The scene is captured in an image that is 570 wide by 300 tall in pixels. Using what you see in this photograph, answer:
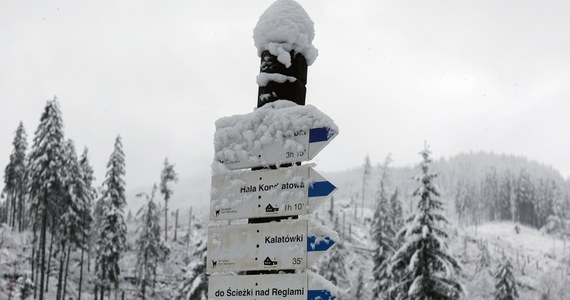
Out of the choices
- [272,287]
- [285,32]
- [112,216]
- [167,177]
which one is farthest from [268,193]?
[167,177]

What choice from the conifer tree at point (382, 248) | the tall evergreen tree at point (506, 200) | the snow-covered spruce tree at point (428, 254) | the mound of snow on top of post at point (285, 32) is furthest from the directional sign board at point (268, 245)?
the tall evergreen tree at point (506, 200)

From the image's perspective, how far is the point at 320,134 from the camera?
13.7 feet

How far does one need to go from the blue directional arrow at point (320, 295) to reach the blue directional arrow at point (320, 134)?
109cm

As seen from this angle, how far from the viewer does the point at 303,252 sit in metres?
3.96

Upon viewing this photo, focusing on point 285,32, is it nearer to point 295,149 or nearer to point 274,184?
point 295,149

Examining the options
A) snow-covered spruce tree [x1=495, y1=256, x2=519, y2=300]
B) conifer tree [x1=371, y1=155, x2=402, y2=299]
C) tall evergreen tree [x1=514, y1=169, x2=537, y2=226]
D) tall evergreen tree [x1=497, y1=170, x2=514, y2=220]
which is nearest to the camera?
conifer tree [x1=371, y1=155, x2=402, y2=299]

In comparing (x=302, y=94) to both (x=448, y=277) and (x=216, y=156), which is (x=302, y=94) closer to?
(x=216, y=156)

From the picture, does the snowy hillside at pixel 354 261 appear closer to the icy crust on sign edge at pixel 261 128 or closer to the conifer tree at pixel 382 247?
the icy crust on sign edge at pixel 261 128

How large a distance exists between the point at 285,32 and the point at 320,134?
0.98 m

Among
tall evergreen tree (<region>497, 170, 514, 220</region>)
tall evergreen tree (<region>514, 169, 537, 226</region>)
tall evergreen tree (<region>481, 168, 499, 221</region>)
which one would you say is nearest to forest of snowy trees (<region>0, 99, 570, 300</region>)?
tall evergreen tree (<region>514, 169, 537, 226</region>)

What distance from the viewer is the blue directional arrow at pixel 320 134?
417 cm

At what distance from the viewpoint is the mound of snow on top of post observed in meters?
4.60

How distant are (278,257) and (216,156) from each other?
1.02 metres

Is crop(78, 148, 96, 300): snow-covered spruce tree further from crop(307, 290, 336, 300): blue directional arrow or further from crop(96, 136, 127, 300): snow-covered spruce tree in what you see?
crop(307, 290, 336, 300): blue directional arrow
